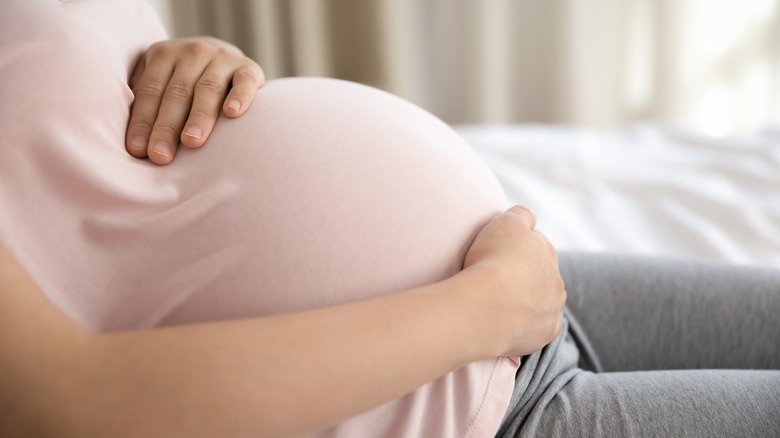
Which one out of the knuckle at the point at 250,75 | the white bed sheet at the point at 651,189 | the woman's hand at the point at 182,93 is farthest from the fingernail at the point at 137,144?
the white bed sheet at the point at 651,189

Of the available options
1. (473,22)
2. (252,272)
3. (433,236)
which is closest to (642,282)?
(433,236)

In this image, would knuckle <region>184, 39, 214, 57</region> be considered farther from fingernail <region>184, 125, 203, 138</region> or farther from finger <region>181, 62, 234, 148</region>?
fingernail <region>184, 125, 203, 138</region>

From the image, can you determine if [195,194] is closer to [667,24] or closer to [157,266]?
[157,266]

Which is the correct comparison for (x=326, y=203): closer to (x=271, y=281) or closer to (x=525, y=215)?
(x=271, y=281)

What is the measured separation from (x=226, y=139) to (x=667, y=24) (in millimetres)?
2680

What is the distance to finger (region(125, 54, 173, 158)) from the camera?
722 mm

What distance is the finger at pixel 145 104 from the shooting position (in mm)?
722

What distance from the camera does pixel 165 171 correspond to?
2.33 feet

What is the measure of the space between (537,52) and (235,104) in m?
2.56

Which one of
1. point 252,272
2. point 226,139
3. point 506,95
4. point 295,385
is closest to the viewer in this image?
point 295,385

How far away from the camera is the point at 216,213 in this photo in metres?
0.65

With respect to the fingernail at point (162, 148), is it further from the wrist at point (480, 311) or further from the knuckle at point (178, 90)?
the wrist at point (480, 311)

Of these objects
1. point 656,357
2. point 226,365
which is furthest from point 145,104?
point 656,357

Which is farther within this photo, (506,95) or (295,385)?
(506,95)
